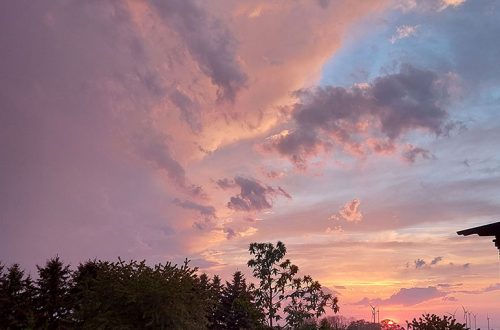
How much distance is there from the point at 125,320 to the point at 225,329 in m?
28.6

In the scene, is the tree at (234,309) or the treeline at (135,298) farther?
the tree at (234,309)

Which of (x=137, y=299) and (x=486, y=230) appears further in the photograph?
(x=137, y=299)

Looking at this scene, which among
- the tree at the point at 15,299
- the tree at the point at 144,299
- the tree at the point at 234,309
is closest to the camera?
the tree at the point at 144,299

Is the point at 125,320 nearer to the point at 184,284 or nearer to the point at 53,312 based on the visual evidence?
A: the point at 184,284

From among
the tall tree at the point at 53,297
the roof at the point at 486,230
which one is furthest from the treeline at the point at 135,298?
the roof at the point at 486,230

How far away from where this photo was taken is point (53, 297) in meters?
50.1

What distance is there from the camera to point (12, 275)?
4938cm

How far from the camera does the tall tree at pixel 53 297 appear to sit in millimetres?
49469

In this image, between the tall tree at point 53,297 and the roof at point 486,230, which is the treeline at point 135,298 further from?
the roof at point 486,230

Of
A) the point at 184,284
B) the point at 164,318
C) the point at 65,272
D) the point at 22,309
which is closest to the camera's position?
the point at 164,318

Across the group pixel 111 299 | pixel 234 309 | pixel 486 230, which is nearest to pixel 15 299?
pixel 111 299

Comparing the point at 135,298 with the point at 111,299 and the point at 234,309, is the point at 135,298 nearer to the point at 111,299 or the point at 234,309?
the point at 111,299

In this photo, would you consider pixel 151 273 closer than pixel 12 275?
Yes

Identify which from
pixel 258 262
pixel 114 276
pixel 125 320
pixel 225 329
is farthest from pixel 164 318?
pixel 225 329
